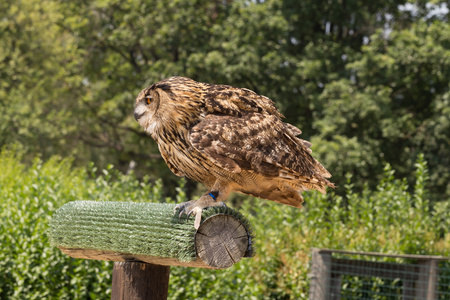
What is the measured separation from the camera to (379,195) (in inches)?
269

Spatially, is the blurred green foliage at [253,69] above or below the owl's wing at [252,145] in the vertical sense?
above

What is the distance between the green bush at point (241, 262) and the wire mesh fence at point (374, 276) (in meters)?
0.30

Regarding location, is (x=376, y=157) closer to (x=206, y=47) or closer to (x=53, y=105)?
(x=206, y=47)

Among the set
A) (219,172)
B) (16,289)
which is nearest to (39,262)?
(16,289)

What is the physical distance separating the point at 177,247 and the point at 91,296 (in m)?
2.92

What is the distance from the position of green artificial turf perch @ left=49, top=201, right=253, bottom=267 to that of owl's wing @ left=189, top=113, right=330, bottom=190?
0.99 ft

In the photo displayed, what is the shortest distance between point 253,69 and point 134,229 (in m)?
13.1

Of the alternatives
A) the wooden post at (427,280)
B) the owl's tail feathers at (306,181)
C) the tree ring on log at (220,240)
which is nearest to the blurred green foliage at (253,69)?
the wooden post at (427,280)

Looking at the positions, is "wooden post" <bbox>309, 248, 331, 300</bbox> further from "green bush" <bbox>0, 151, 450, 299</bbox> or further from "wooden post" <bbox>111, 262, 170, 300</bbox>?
"wooden post" <bbox>111, 262, 170, 300</bbox>

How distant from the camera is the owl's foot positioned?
2.82 m

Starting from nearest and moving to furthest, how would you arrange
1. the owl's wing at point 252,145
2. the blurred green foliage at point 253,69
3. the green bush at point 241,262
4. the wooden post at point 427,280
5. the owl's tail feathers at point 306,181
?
the owl's wing at point 252,145
the owl's tail feathers at point 306,181
the wooden post at point 427,280
the green bush at point 241,262
the blurred green foliage at point 253,69

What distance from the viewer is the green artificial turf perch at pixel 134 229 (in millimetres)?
2869

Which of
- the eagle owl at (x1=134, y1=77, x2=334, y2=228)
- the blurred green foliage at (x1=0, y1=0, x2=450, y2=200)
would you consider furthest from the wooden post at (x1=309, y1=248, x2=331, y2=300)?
the blurred green foliage at (x1=0, y1=0, x2=450, y2=200)

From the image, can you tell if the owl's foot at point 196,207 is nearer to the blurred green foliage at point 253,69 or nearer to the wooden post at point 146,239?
the wooden post at point 146,239
